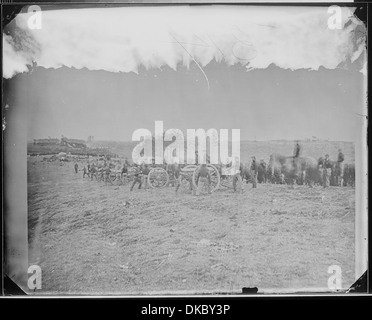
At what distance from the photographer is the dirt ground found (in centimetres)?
134

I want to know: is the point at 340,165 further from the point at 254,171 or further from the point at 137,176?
the point at 137,176

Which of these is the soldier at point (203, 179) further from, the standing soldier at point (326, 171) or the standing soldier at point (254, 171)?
the standing soldier at point (326, 171)

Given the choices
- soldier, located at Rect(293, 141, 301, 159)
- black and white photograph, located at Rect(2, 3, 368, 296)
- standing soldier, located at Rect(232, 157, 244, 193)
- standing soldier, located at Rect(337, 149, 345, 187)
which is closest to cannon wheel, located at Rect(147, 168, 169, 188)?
black and white photograph, located at Rect(2, 3, 368, 296)

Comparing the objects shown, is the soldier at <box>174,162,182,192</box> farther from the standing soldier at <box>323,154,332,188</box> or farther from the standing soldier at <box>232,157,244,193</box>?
the standing soldier at <box>323,154,332,188</box>

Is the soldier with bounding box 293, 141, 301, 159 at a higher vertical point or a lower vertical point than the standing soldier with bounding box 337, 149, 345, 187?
higher

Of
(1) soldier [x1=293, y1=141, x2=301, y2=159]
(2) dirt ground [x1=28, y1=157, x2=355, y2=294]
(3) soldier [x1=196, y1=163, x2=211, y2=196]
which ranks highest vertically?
(1) soldier [x1=293, y1=141, x2=301, y2=159]

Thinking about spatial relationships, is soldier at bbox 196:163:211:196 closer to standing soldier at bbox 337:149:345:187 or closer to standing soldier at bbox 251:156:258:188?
standing soldier at bbox 251:156:258:188

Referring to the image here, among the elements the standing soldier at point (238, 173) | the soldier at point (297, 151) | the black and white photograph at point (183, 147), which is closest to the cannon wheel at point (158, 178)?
the black and white photograph at point (183, 147)

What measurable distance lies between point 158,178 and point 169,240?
0.16m

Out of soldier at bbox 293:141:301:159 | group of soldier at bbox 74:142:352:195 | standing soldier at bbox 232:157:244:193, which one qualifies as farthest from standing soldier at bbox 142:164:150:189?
soldier at bbox 293:141:301:159

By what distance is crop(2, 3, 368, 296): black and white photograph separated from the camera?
133 cm

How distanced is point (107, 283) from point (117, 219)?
0.54 ft

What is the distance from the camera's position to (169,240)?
52.9 inches

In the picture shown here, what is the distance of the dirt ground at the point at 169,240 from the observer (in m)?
1.34
